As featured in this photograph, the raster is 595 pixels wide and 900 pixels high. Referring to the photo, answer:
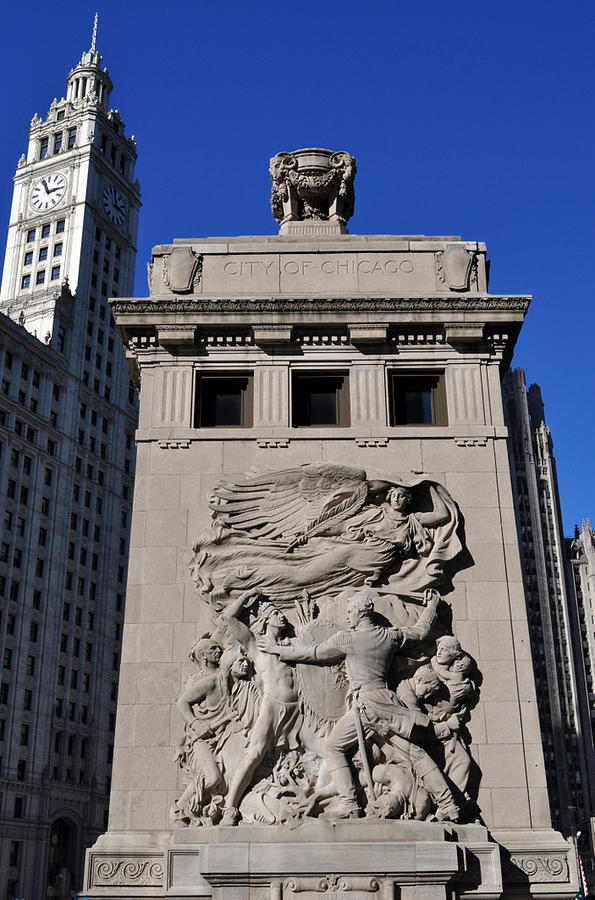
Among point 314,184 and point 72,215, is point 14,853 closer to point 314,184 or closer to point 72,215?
point 72,215

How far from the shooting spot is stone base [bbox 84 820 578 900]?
17.2 m

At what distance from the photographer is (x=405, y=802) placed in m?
18.0

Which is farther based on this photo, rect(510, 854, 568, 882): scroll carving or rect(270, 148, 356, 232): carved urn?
rect(270, 148, 356, 232): carved urn

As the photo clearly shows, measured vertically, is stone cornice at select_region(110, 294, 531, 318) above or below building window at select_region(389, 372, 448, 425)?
above

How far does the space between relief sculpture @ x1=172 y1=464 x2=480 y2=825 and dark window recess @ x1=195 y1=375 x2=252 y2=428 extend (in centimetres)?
219

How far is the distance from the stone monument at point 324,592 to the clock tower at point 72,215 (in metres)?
85.7

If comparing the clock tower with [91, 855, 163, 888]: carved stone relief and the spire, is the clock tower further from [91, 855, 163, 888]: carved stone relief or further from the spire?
[91, 855, 163, 888]: carved stone relief

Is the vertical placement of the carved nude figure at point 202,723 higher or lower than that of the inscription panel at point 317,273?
lower

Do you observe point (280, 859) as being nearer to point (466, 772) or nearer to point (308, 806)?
point (308, 806)

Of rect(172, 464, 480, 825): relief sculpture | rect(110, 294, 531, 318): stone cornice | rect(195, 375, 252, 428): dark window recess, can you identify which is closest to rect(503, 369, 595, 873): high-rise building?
rect(110, 294, 531, 318): stone cornice

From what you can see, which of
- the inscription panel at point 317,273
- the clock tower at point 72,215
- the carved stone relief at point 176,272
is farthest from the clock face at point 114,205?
the inscription panel at point 317,273

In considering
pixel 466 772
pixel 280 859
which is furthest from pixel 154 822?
pixel 466 772

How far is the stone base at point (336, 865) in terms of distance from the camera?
56.3 feet

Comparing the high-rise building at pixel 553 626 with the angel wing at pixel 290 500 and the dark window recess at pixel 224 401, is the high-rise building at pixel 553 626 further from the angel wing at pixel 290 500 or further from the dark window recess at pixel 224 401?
the angel wing at pixel 290 500
